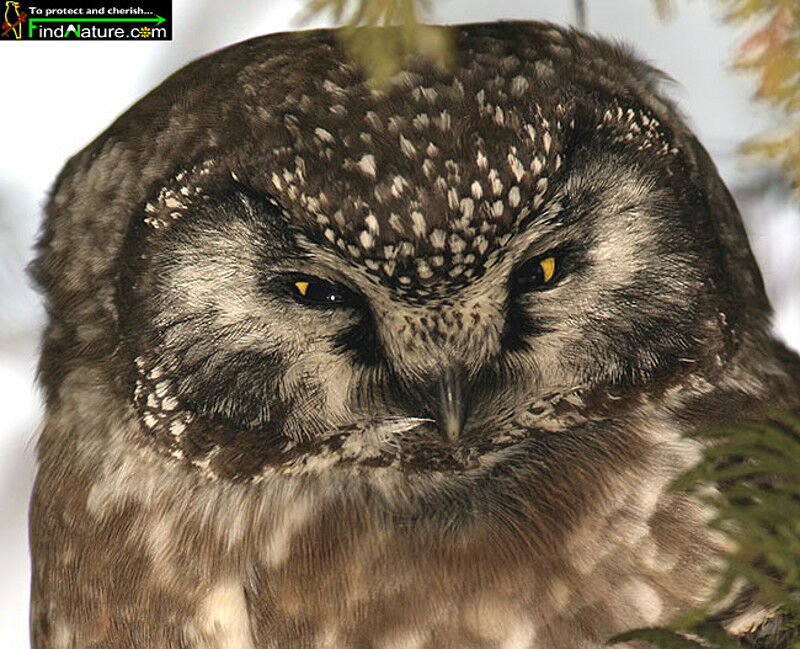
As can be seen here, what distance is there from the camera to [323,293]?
4.15 ft

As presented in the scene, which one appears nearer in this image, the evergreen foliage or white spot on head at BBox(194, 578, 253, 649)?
the evergreen foliage

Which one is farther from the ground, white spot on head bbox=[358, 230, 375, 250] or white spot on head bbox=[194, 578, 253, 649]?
white spot on head bbox=[358, 230, 375, 250]

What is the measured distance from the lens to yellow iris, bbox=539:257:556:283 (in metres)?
1.28

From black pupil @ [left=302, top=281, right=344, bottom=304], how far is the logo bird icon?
2.47 ft

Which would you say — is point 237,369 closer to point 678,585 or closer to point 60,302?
point 60,302

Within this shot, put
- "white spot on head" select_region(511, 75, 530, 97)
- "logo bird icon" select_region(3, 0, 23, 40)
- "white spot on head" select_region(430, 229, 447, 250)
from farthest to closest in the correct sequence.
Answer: "logo bird icon" select_region(3, 0, 23, 40), "white spot on head" select_region(511, 75, 530, 97), "white spot on head" select_region(430, 229, 447, 250)

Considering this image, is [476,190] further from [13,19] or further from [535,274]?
[13,19]

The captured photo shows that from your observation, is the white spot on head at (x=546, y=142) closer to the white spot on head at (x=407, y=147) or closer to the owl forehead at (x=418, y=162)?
the owl forehead at (x=418, y=162)

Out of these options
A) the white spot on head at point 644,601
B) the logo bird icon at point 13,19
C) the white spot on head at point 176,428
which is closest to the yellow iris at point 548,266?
the white spot on head at point 644,601

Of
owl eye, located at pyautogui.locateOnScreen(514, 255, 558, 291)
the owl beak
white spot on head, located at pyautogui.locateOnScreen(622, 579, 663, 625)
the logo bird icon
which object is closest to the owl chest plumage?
white spot on head, located at pyautogui.locateOnScreen(622, 579, 663, 625)

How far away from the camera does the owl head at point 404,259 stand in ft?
4.02

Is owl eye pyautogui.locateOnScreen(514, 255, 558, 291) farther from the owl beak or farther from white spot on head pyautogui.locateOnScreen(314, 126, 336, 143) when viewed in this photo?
white spot on head pyautogui.locateOnScreen(314, 126, 336, 143)

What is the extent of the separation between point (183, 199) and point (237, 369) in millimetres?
226

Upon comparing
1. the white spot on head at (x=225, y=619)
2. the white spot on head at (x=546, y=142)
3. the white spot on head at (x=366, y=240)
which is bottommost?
the white spot on head at (x=225, y=619)
